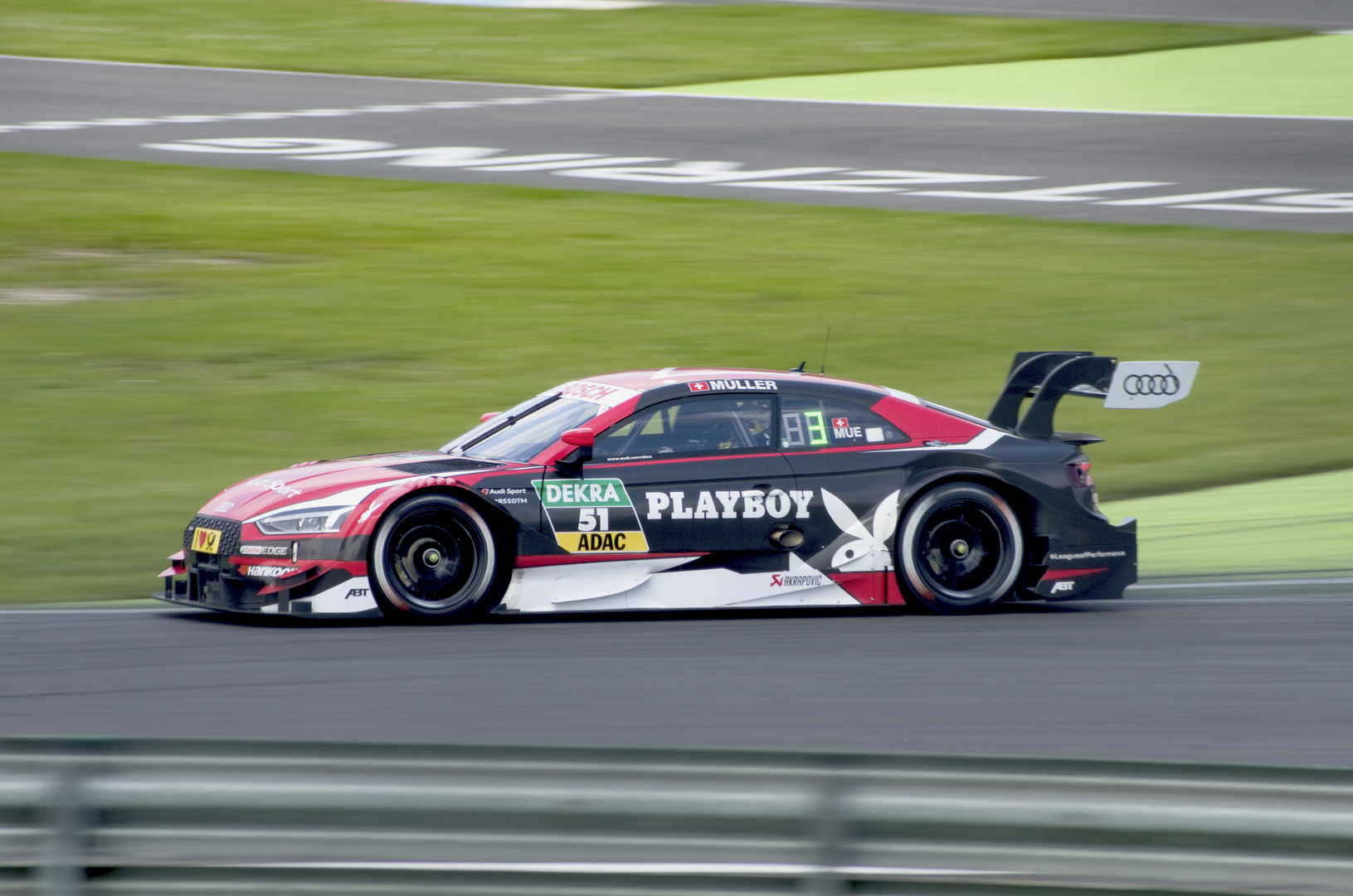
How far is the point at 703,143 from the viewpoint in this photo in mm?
25312

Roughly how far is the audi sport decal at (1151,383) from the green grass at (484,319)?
10.8 feet

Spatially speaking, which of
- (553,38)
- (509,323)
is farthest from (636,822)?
(553,38)

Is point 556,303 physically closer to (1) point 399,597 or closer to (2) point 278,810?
(1) point 399,597

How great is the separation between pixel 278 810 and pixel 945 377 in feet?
38.2

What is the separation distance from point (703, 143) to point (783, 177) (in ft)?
7.95

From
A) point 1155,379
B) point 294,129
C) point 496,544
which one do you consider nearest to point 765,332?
point 1155,379

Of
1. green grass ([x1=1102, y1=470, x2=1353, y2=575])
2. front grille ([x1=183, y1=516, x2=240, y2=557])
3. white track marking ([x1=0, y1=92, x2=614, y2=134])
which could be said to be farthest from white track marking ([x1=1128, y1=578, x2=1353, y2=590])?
white track marking ([x1=0, y1=92, x2=614, y2=134])

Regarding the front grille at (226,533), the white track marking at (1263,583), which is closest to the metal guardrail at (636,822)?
the front grille at (226,533)

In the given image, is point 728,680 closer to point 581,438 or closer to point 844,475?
point 581,438

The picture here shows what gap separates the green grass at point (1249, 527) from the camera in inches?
391

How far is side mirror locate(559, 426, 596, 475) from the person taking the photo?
8156mm

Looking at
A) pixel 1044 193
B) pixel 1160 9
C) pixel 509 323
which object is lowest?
pixel 509 323

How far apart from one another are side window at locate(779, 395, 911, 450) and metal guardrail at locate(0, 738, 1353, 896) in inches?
180

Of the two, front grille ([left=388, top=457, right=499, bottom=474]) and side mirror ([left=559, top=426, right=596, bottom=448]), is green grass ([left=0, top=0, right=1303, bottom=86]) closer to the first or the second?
front grille ([left=388, top=457, right=499, bottom=474])
